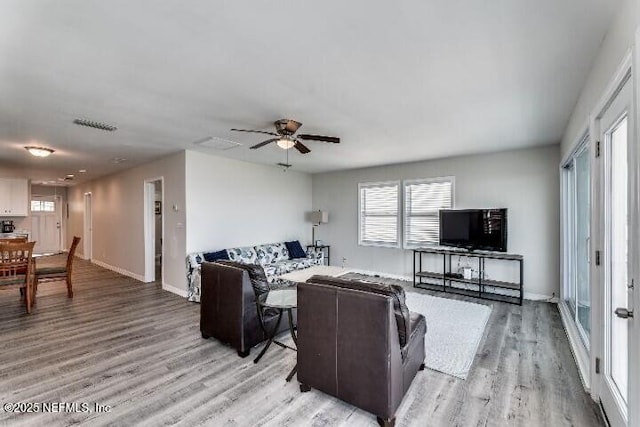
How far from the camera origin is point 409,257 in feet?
20.4

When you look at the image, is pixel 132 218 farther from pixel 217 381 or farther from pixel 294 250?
pixel 217 381

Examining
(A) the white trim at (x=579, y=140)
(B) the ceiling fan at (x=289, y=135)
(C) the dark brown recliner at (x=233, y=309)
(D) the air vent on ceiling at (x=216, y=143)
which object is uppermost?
(D) the air vent on ceiling at (x=216, y=143)

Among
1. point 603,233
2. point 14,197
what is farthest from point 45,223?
point 603,233

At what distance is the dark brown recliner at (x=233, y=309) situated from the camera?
295 centimetres

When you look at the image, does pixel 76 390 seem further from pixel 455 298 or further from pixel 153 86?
pixel 455 298

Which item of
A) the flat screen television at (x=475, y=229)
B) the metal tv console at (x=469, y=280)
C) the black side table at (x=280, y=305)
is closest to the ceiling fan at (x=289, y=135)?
the black side table at (x=280, y=305)

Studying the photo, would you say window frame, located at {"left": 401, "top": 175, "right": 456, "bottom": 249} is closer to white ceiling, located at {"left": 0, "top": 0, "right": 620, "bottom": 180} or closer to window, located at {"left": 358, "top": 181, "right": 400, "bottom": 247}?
window, located at {"left": 358, "top": 181, "right": 400, "bottom": 247}

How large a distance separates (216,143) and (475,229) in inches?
178

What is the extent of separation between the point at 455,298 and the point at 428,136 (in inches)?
107

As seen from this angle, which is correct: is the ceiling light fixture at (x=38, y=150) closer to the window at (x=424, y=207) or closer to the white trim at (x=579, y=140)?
the window at (x=424, y=207)

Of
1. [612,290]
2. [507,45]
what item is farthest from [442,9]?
[612,290]

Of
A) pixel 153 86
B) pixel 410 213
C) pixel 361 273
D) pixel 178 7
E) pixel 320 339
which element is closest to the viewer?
pixel 178 7

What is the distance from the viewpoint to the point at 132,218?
6.38 meters

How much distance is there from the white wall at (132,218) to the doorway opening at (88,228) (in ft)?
1.04
